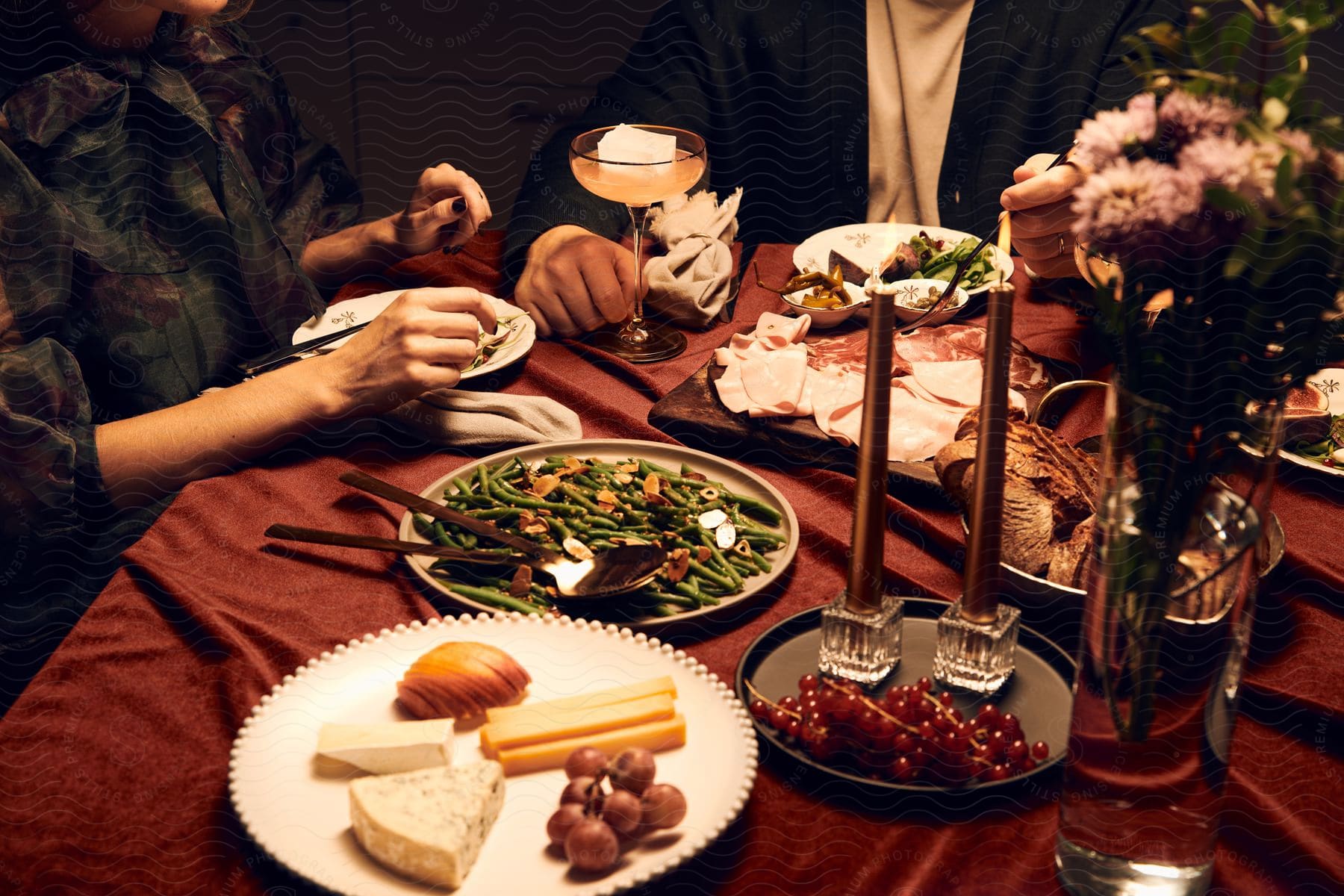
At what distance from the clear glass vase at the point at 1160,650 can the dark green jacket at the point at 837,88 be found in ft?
4.93

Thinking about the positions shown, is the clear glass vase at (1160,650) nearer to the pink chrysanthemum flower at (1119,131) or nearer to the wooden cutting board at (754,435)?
the pink chrysanthemum flower at (1119,131)

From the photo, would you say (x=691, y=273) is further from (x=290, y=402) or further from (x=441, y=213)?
(x=290, y=402)

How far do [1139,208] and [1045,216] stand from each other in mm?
727

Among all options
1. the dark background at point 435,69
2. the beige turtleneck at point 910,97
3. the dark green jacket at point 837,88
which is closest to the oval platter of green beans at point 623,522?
the dark green jacket at point 837,88

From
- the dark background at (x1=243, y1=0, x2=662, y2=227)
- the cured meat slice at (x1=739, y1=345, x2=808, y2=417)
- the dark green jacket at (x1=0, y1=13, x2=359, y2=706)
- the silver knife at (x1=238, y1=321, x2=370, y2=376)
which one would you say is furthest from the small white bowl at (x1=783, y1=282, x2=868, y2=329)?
the dark background at (x1=243, y1=0, x2=662, y2=227)

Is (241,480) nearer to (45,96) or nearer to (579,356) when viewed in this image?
(579,356)

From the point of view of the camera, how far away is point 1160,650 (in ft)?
1.73

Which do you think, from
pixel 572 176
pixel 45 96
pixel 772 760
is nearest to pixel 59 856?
pixel 772 760

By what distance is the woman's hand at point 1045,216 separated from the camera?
3.61ft

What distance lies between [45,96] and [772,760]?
3.55 feet

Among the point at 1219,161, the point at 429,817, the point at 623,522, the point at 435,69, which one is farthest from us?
the point at 435,69

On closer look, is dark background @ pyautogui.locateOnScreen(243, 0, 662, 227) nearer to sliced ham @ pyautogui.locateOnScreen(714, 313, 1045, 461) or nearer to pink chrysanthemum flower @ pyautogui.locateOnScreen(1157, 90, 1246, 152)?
sliced ham @ pyautogui.locateOnScreen(714, 313, 1045, 461)

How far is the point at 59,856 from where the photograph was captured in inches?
22.8

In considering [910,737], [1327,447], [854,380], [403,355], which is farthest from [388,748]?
[1327,447]
